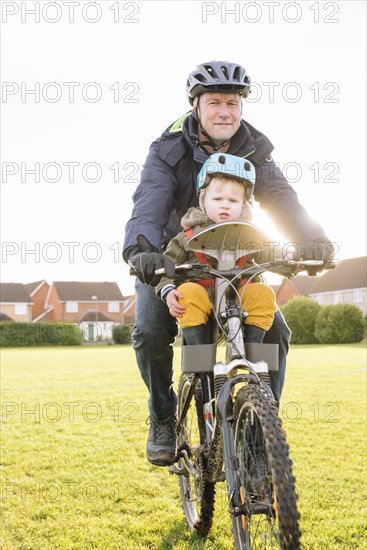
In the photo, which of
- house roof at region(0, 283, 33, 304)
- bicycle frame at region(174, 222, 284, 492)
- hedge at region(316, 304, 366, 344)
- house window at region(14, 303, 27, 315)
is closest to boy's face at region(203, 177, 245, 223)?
bicycle frame at region(174, 222, 284, 492)

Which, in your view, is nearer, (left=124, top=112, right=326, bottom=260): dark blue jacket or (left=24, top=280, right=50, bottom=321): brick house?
(left=124, top=112, right=326, bottom=260): dark blue jacket

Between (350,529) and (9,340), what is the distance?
144 ft

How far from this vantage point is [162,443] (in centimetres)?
400

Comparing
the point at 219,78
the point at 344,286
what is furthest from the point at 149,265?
the point at 344,286

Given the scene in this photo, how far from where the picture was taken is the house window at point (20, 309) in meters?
73.8

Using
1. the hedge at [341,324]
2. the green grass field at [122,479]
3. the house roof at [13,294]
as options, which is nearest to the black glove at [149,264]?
the green grass field at [122,479]

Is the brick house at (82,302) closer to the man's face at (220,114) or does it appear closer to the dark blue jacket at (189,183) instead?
the dark blue jacket at (189,183)

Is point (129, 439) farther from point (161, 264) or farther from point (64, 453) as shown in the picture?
point (161, 264)

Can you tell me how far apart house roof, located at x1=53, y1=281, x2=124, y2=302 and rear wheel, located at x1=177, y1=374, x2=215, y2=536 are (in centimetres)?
6771

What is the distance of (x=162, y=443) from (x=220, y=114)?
7.06 feet

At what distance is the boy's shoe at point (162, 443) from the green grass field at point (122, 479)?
540 mm

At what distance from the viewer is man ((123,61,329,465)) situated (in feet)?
12.0

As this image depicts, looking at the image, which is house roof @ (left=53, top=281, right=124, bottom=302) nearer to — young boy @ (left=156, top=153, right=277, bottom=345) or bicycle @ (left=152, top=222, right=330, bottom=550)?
young boy @ (left=156, top=153, right=277, bottom=345)

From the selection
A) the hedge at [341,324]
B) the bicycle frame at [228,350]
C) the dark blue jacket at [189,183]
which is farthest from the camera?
the hedge at [341,324]
